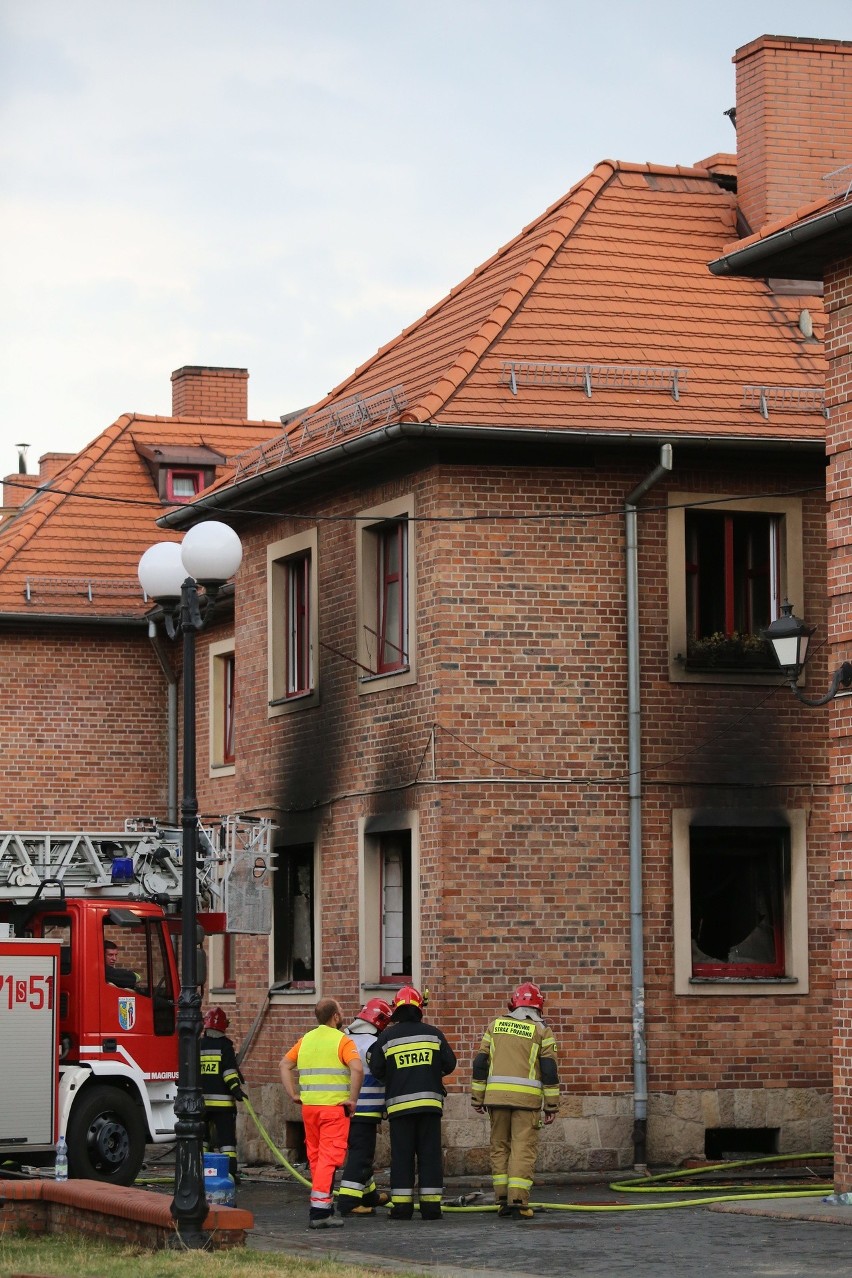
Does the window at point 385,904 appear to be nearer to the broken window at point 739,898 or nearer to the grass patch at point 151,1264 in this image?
the broken window at point 739,898

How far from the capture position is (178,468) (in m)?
33.8

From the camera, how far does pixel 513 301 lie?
71.5 ft

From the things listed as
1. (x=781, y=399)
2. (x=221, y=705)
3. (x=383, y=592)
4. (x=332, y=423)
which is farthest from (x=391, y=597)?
(x=221, y=705)

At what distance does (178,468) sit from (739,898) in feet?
49.7

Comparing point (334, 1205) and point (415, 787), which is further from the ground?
point (415, 787)

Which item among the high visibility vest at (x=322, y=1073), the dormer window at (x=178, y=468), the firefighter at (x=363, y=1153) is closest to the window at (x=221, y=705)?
the dormer window at (x=178, y=468)

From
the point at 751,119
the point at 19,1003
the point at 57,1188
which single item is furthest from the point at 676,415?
the point at 57,1188

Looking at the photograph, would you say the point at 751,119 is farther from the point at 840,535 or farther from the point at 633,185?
the point at 840,535

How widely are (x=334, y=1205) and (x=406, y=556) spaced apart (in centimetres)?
694

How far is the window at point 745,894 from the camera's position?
67.9 ft

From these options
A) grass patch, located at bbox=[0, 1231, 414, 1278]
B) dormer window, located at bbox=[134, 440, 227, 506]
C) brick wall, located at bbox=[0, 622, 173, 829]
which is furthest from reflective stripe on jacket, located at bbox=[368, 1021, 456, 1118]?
dormer window, located at bbox=[134, 440, 227, 506]

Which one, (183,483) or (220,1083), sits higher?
(183,483)

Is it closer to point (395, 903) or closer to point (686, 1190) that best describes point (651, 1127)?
point (686, 1190)

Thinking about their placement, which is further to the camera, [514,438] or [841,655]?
[514,438]
